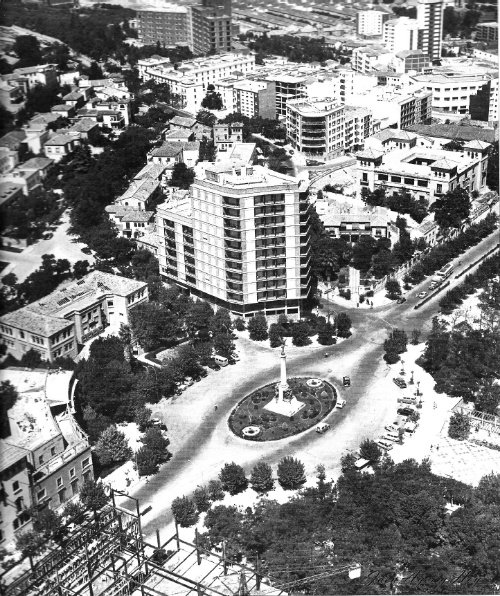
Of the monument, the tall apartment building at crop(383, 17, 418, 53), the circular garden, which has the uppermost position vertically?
the tall apartment building at crop(383, 17, 418, 53)

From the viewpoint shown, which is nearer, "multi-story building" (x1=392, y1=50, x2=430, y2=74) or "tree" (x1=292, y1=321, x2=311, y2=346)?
"tree" (x1=292, y1=321, x2=311, y2=346)

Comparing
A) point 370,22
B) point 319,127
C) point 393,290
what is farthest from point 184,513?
point 370,22

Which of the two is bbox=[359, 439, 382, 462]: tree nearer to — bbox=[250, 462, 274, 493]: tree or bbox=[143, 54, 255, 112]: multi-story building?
bbox=[250, 462, 274, 493]: tree

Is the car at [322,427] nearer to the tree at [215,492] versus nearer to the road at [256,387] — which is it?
the road at [256,387]

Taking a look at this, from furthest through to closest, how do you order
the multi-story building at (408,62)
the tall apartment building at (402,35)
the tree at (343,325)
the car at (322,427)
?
the tall apartment building at (402,35) < the multi-story building at (408,62) < the tree at (343,325) < the car at (322,427)

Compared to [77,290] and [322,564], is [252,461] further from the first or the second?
[77,290]

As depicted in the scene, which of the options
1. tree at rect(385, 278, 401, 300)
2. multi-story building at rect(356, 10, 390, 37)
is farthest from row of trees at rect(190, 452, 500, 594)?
multi-story building at rect(356, 10, 390, 37)

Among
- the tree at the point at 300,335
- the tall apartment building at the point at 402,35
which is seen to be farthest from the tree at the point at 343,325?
the tall apartment building at the point at 402,35
